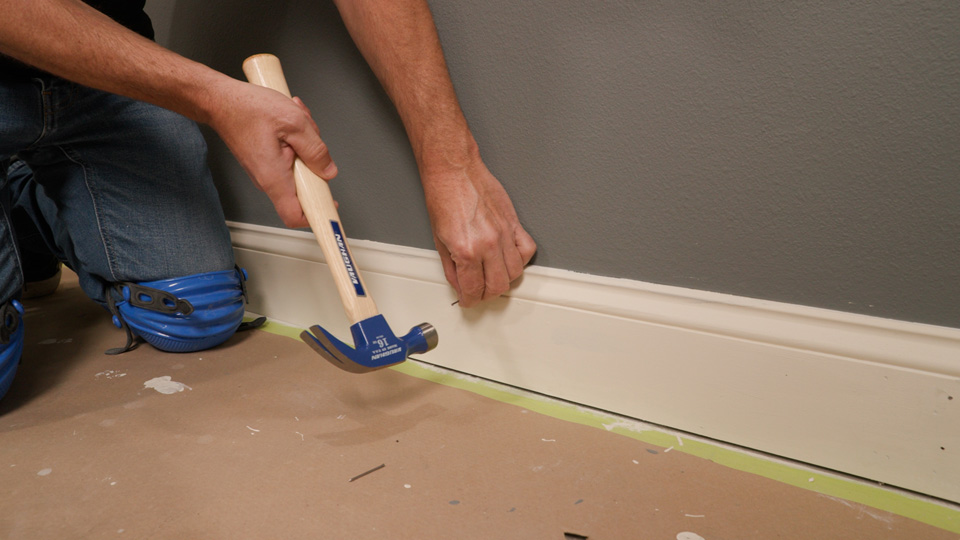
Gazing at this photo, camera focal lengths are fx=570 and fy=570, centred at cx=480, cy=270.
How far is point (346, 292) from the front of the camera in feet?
2.47

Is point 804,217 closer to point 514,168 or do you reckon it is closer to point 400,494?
point 514,168

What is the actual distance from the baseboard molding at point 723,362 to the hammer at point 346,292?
6.8 inches

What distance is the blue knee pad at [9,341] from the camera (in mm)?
868

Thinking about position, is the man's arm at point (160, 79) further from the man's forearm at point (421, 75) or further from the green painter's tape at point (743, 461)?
the green painter's tape at point (743, 461)

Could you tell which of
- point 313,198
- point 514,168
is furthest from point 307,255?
point 514,168

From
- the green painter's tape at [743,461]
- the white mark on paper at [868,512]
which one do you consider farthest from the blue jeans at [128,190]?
the white mark on paper at [868,512]

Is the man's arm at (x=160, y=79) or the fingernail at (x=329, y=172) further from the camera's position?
the fingernail at (x=329, y=172)

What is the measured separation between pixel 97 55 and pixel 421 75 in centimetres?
40

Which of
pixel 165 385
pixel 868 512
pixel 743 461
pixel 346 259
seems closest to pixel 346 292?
pixel 346 259

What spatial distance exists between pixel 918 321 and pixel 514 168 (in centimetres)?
51

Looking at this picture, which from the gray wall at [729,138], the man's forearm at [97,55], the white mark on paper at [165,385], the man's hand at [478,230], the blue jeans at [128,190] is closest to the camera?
the gray wall at [729,138]

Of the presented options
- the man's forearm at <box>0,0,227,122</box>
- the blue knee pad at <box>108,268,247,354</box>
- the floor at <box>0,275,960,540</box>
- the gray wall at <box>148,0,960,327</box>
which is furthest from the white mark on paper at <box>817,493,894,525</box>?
the blue knee pad at <box>108,268,247,354</box>

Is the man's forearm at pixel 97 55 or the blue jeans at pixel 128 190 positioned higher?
the man's forearm at pixel 97 55

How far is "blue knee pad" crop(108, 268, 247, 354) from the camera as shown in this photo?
1.04 meters
